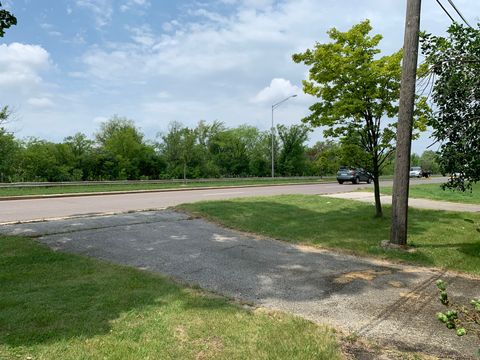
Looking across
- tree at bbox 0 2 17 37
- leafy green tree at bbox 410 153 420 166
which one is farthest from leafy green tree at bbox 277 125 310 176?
tree at bbox 0 2 17 37

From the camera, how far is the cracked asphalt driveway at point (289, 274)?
4.20m

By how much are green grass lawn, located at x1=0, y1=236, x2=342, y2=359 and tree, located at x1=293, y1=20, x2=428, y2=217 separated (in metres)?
7.35

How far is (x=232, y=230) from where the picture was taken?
986 cm

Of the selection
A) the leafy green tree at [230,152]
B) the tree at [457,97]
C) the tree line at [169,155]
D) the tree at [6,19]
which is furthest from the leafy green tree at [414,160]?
the tree at [6,19]

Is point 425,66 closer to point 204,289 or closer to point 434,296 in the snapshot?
point 434,296

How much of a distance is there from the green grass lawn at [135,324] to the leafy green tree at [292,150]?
157 feet

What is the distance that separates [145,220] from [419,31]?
24.9ft

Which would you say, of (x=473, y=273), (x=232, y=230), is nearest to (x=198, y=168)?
(x=232, y=230)

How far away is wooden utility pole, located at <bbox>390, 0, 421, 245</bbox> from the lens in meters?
7.87

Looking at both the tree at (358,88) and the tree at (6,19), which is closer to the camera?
the tree at (6,19)

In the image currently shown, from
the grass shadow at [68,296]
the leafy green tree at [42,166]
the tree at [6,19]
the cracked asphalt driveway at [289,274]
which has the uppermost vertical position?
the tree at [6,19]

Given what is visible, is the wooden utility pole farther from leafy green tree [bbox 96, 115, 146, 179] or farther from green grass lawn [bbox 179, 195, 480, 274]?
leafy green tree [bbox 96, 115, 146, 179]

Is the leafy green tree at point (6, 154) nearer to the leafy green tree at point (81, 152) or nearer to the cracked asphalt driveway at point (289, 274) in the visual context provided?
the leafy green tree at point (81, 152)

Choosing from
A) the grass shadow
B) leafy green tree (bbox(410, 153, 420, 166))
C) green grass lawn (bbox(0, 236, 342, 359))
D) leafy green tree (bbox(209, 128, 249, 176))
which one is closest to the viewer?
green grass lawn (bbox(0, 236, 342, 359))
